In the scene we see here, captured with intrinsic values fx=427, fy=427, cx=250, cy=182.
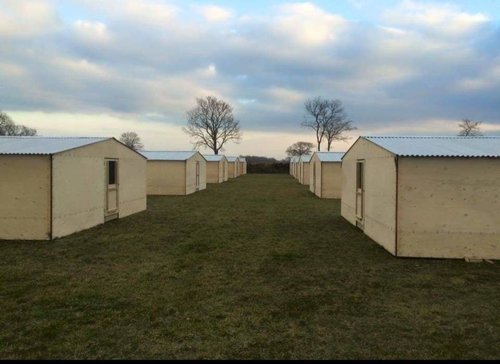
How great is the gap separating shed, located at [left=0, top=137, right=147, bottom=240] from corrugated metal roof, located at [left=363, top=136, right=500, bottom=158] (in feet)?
24.8

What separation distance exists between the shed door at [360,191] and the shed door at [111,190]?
7.54m

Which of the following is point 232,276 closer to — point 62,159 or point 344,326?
point 344,326

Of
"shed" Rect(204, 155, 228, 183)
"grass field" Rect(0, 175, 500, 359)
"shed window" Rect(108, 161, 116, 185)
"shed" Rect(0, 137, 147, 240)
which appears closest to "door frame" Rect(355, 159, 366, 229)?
"grass field" Rect(0, 175, 500, 359)

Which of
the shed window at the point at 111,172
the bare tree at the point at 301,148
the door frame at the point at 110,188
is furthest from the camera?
the bare tree at the point at 301,148

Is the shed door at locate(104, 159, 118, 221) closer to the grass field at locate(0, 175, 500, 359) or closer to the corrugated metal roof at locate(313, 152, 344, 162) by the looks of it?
the grass field at locate(0, 175, 500, 359)

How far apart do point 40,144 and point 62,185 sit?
1.75 meters

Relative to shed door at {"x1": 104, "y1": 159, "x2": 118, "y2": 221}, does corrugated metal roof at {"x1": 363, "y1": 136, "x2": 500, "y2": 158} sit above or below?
above

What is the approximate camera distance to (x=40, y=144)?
1123 cm

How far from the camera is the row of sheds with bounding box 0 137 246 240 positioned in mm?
9812

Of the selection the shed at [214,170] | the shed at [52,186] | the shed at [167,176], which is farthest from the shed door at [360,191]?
the shed at [214,170]

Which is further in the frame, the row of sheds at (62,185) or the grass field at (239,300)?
the row of sheds at (62,185)

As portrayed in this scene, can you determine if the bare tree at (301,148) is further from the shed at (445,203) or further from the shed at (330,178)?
the shed at (445,203)

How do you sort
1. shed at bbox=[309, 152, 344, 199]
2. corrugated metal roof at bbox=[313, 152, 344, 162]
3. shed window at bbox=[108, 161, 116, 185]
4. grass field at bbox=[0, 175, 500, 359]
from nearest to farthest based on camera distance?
1. grass field at bbox=[0, 175, 500, 359]
2. shed window at bbox=[108, 161, 116, 185]
3. shed at bbox=[309, 152, 344, 199]
4. corrugated metal roof at bbox=[313, 152, 344, 162]

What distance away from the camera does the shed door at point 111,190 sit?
13164 mm
